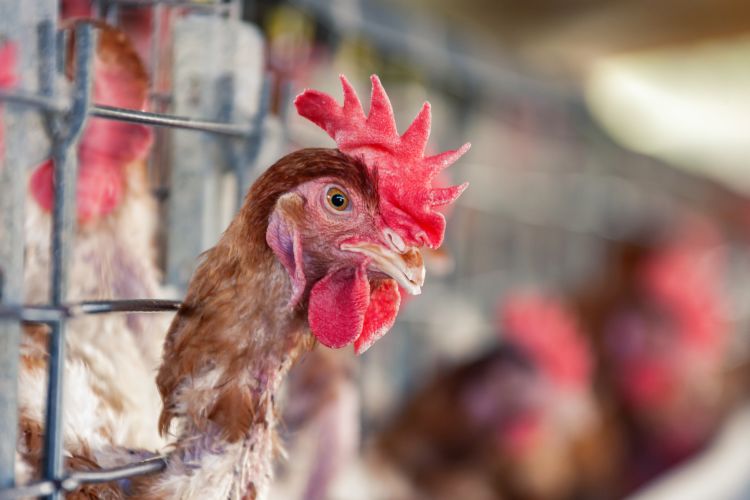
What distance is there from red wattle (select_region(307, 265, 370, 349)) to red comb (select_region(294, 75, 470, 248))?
0.22 ft

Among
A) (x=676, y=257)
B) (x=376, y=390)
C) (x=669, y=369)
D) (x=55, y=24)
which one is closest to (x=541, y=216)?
(x=676, y=257)

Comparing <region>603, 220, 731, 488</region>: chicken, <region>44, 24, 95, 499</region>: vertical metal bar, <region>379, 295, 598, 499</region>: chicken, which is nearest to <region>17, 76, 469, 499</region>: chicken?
<region>44, 24, 95, 499</region>: vertical metal bar

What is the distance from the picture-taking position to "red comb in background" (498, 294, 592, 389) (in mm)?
2451

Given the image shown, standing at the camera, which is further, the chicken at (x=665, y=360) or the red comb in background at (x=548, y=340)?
the chicken at (x=665, y=360)

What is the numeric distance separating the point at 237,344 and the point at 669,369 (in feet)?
9.09

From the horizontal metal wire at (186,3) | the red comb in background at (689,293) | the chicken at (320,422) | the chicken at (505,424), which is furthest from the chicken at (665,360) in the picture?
the horizontal metal wire at (186,3)

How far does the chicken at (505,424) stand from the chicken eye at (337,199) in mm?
1488

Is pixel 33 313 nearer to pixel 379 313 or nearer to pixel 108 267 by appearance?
pixel 379 313

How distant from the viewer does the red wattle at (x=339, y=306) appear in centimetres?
80

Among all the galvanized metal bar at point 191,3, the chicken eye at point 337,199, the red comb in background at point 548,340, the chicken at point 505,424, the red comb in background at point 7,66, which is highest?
the galvanized metal bar at point 191,3

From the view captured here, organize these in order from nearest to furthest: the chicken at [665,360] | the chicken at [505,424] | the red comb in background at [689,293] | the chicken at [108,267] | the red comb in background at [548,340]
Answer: the chicken at [108,267]
the chicken at [505,424]
the red comb in background at [548,340]
the chicken at [665,360]
the red comb in background at [689,293]

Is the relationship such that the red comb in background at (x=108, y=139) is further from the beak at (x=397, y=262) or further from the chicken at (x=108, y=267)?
the beak at (x=397, y=262)

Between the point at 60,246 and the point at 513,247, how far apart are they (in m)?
3.45

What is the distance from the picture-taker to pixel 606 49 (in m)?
5.22
